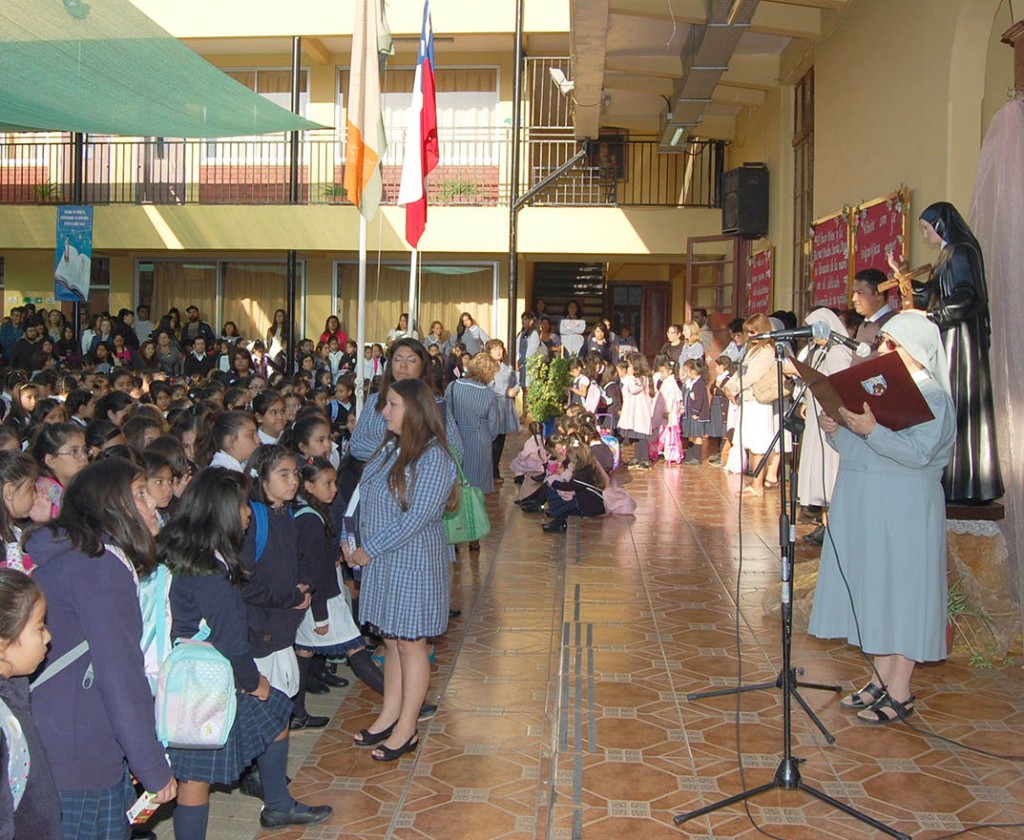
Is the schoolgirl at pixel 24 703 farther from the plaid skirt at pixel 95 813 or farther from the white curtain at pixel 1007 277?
the white curtain at pixel 1007 277

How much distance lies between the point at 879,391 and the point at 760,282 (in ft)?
37.1

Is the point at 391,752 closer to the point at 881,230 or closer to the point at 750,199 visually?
the point at 881,230

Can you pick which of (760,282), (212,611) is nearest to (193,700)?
(212,611)

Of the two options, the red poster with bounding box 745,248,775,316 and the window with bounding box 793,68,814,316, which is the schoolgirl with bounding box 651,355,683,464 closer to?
the red poster with bounding box 745,248,775,316

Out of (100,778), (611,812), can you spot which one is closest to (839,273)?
(611,812)

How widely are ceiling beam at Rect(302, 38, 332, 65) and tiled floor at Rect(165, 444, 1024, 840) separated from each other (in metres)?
15.8

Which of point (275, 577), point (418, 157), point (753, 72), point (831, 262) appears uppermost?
point (753, 72)

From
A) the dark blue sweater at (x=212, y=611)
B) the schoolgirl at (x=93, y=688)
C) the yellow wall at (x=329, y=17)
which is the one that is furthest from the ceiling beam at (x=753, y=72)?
the schoolgirl at (x=93, y=688)

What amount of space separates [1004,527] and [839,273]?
5236mm

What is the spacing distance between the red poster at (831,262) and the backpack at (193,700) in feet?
28.1

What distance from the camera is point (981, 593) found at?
6.22 meters

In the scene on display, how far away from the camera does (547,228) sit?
66.3ft

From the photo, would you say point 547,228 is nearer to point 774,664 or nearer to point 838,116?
point 838,116

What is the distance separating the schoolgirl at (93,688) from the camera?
122 inches
